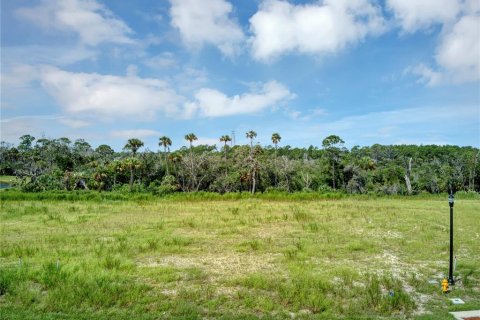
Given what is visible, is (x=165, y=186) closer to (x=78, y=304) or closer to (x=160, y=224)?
(x=160, y=224)

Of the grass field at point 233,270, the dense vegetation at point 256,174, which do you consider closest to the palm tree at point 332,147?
the dense vegetation at point 256,174

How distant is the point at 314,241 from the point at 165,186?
36382mm

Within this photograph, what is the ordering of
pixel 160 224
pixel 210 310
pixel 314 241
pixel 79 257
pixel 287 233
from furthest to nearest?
pixel 160 224
pixel 287 233
pixel 314 241
pixel 79 257
pixel 210 310

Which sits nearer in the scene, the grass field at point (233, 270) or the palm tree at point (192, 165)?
the grass field at point (233, 270)

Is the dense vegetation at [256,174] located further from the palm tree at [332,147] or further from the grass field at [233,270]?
the grass field at [233,270]

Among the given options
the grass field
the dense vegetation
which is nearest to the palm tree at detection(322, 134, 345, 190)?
the dense vegetation

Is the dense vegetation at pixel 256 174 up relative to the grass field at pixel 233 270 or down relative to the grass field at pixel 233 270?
up

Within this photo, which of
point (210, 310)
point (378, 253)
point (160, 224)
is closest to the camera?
point (210, 310)

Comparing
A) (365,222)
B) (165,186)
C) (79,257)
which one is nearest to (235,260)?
(79,257)

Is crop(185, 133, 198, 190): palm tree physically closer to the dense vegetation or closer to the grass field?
the dense vegetation

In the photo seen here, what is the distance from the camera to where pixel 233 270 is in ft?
36.3

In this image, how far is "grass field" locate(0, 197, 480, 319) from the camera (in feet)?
26.3

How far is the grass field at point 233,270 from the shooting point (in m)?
8.02

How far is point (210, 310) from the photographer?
26.1ft
